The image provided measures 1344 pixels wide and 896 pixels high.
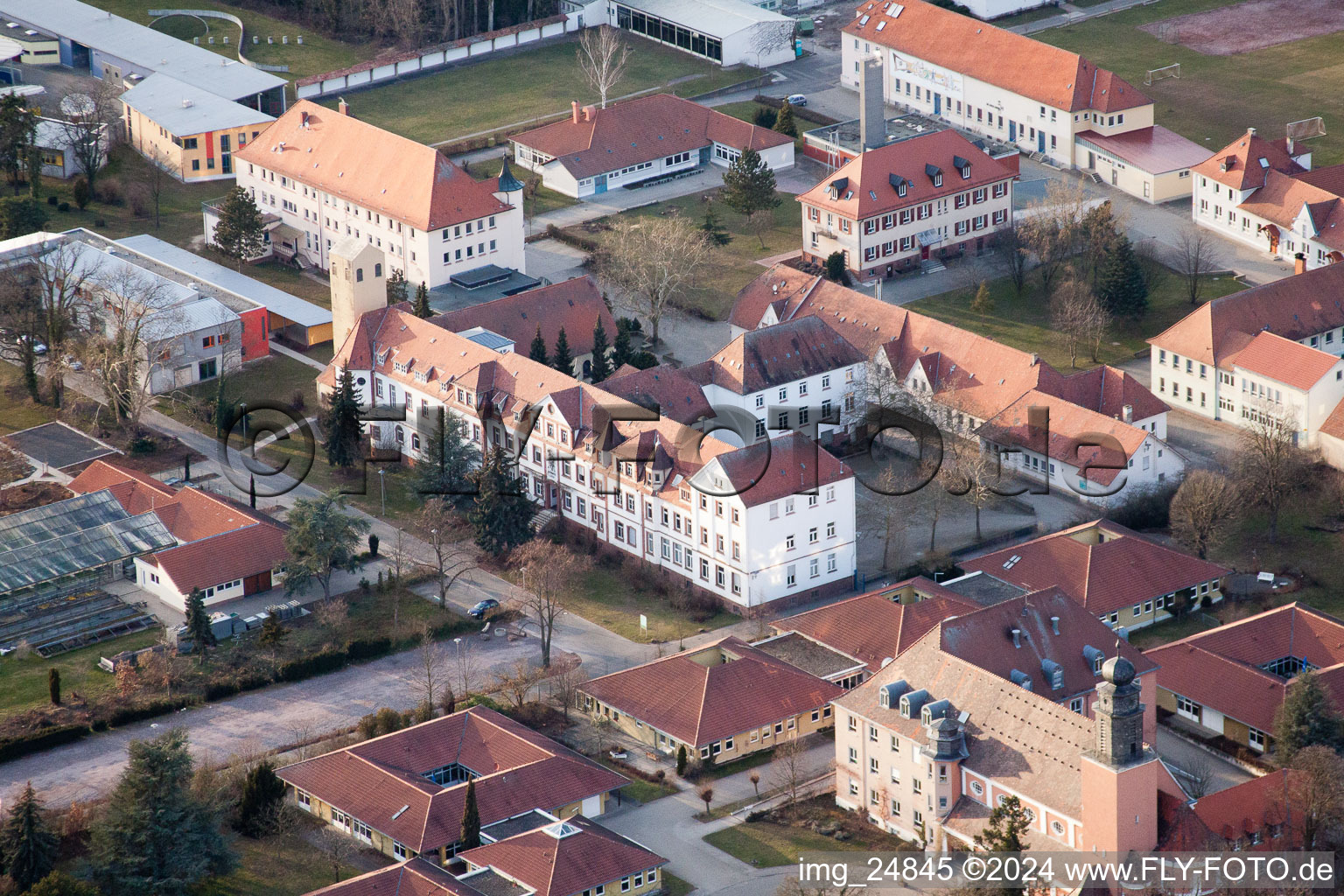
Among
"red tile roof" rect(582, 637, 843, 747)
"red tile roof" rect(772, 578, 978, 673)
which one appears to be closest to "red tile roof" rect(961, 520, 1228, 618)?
"red tile roof" rect(772, 578, 978, 673)

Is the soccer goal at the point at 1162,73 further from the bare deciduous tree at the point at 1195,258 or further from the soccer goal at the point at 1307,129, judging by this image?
the bare deciduous tree at the point at 1195,258

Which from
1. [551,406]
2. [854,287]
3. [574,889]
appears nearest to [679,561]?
[551,406]

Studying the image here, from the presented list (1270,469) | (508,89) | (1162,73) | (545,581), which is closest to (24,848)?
(545,581)

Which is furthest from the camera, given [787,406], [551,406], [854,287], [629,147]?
[629,147]

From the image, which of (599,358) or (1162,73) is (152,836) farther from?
(1162,73)

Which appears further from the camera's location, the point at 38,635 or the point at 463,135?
the point at 463,135

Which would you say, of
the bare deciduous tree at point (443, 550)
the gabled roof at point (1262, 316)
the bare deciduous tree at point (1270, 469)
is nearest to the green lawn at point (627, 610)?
the bare deciduous tree at point (443, 550)

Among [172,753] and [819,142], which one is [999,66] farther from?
[172,753]
